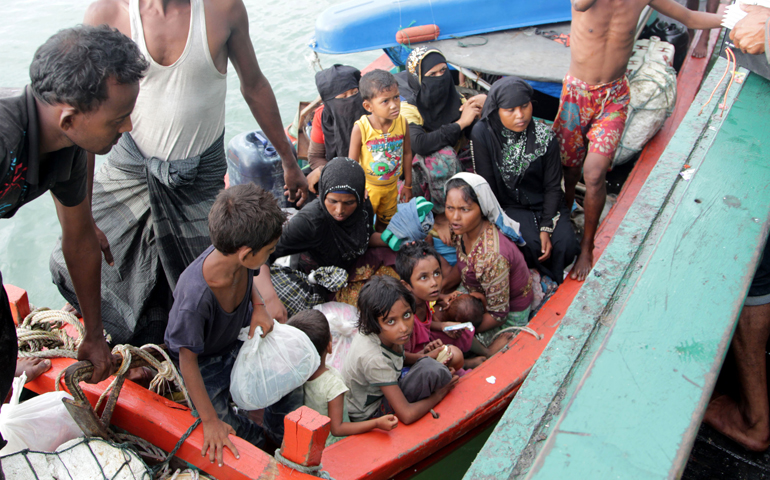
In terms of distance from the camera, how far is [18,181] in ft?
4.70

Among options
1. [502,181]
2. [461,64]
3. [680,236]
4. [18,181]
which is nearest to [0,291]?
[18,181]

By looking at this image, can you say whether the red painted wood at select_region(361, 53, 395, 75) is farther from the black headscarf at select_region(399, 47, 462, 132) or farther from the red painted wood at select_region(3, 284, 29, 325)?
the red painted wood at select_region(3, 284, 29, 325)

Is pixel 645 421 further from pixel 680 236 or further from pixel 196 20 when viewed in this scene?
pixel 196 20

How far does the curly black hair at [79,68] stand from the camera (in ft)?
4.52

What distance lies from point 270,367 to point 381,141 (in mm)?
A: 1878

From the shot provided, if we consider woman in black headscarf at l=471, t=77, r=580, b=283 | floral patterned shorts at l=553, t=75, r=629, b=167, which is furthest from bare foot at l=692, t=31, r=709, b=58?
woman in black headscarf at l=471, t=77, r=580, b=283

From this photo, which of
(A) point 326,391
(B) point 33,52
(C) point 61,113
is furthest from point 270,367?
(B) point 33,52

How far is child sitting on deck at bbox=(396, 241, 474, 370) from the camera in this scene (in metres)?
2.71

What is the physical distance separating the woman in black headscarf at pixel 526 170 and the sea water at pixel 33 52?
217 cm

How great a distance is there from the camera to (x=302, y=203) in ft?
10.7

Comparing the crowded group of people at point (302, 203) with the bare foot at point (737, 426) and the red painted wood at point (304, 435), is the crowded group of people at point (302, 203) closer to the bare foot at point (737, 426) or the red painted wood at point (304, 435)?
the red painted wood at point (304, 435)

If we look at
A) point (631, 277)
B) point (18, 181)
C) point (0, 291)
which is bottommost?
point (631, 277)

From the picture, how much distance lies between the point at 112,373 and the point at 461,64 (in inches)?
128

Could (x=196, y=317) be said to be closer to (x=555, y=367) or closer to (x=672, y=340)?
(x=555, y=367)
